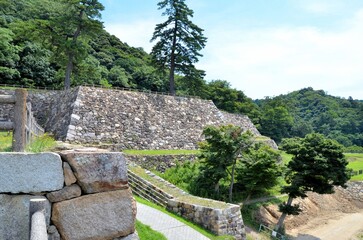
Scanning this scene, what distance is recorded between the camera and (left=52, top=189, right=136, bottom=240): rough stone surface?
8.39ft

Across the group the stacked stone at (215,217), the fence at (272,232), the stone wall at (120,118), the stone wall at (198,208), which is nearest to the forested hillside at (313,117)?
the stone wall at (120,118)

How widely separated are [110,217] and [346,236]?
16.2 metres

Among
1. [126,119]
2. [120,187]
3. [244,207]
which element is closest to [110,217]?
[120,187]

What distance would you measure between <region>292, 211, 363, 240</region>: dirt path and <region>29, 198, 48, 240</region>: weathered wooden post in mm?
14575

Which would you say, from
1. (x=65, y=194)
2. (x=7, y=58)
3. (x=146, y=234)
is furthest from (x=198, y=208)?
(x=7, y=58)

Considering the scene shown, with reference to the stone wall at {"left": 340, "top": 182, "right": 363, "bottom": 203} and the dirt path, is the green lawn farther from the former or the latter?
the dirt path

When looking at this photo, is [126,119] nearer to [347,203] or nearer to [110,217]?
[110,217]

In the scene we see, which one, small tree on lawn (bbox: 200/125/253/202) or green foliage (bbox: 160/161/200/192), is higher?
small tree on lawn (bbox: 200/125/253/202)

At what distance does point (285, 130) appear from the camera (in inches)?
1590

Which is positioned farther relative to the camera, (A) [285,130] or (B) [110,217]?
(A) [285,130]

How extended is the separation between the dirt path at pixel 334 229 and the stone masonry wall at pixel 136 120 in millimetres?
7838

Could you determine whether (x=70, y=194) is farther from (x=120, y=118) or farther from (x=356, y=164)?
(x=356, y=164)

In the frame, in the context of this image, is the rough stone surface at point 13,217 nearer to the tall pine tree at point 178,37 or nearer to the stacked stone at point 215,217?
the stacked stone at point 215,217

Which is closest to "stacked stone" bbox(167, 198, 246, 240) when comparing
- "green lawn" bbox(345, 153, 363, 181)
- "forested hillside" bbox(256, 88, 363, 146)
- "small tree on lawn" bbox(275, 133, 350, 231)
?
"small tree on lawn" bbox(275, 133, 350, 231)
